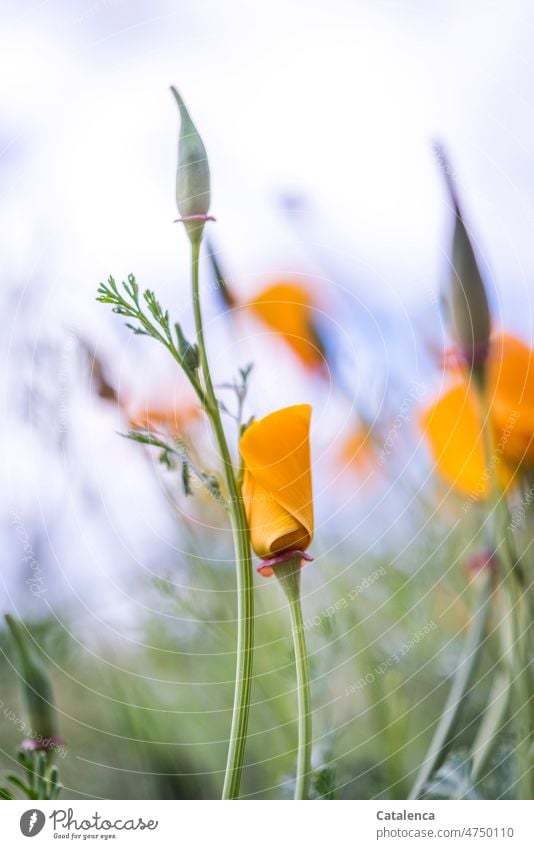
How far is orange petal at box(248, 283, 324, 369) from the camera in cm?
42

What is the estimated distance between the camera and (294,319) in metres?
0.43

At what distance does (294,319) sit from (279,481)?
12 centimetres

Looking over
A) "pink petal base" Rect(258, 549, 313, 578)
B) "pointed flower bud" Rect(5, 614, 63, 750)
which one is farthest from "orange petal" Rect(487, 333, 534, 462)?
"pointed flower bud" Rect(5, 614, 63, 750)

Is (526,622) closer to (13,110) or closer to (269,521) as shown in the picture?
(269,521)

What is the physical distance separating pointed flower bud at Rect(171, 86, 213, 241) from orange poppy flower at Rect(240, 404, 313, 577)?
0.10 metres

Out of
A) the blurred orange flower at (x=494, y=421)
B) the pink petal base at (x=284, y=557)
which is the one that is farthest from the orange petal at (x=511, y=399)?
the pink petal base at (x=284, y=557)

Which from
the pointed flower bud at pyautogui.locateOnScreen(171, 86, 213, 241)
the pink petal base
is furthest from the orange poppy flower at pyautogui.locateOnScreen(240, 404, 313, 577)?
the pointed flower bud at pyautogui.locateOnScreen(171, 86, 213, 241)

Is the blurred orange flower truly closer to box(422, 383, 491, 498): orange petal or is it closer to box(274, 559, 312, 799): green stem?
box(422, 383, 491, 498): orange petal

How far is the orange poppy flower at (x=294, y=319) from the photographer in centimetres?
42

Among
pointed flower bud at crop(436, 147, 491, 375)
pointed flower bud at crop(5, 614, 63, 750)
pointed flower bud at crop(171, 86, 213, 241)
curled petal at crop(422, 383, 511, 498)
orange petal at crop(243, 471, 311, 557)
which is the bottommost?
pointed flower bud at crop(5, 614, 63, 750)

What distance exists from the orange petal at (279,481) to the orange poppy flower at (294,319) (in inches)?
3.4
